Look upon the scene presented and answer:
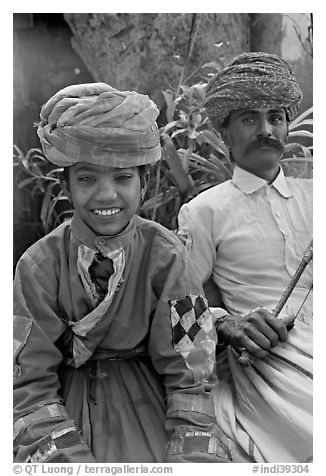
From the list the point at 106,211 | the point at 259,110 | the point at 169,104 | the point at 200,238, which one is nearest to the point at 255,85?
the point at 259,110

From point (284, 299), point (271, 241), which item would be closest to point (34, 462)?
point (284, 299)

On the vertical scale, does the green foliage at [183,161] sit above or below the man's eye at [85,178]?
above

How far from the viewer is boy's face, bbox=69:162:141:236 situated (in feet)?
4.33

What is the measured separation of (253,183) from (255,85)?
0.88ft

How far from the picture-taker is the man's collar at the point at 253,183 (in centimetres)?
166

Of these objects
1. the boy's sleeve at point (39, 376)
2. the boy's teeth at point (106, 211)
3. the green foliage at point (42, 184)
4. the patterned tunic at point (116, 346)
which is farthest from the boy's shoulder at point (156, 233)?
the green foliage at point (42, 184)

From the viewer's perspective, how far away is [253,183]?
166cm

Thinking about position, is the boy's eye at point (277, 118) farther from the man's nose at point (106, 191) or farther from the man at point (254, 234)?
the man's nose at point (106, 191)

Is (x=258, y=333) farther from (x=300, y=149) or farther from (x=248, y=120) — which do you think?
(x=300, y=149)

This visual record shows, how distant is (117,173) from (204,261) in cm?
41

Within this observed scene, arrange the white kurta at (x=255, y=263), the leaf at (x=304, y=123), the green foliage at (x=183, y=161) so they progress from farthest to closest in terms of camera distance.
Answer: the green foliage at (x=183, y=161), the leaf at (x=304, y=123), the white kurta at (x=255, y=263)

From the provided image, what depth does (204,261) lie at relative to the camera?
5.28 ft
